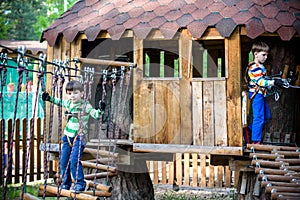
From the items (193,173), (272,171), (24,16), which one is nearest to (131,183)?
(193,173)

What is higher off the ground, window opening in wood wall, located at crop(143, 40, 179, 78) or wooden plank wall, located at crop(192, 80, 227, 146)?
window opening in wood wall, located at crop(143, 40, 179, 78)

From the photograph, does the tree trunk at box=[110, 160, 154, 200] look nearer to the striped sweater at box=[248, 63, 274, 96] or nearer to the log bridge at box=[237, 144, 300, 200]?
the log bridge at box=[237, 144, 300, 200]

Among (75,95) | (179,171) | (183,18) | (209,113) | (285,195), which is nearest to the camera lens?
(285,195)

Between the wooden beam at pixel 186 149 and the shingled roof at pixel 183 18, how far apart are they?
5.03 feet

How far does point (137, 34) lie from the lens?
7449 mm

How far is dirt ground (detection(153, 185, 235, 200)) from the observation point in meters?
11.9

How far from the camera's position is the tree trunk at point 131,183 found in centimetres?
1024

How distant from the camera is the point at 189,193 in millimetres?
12609

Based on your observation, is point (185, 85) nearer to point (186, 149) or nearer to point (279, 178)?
point (186, 149)

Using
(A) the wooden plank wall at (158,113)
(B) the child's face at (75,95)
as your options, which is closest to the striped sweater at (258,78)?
(A) the wooden plank wall at (158,113)

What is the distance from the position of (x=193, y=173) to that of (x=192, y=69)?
18.1 ft

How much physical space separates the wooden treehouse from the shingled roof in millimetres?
14

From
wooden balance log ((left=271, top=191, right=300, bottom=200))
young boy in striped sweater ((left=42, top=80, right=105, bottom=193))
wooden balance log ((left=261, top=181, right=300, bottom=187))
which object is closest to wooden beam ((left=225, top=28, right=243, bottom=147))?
wooden balance log ((left=261, top=181, right=300, bottom=187))

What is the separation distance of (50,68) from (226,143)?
3007mm
